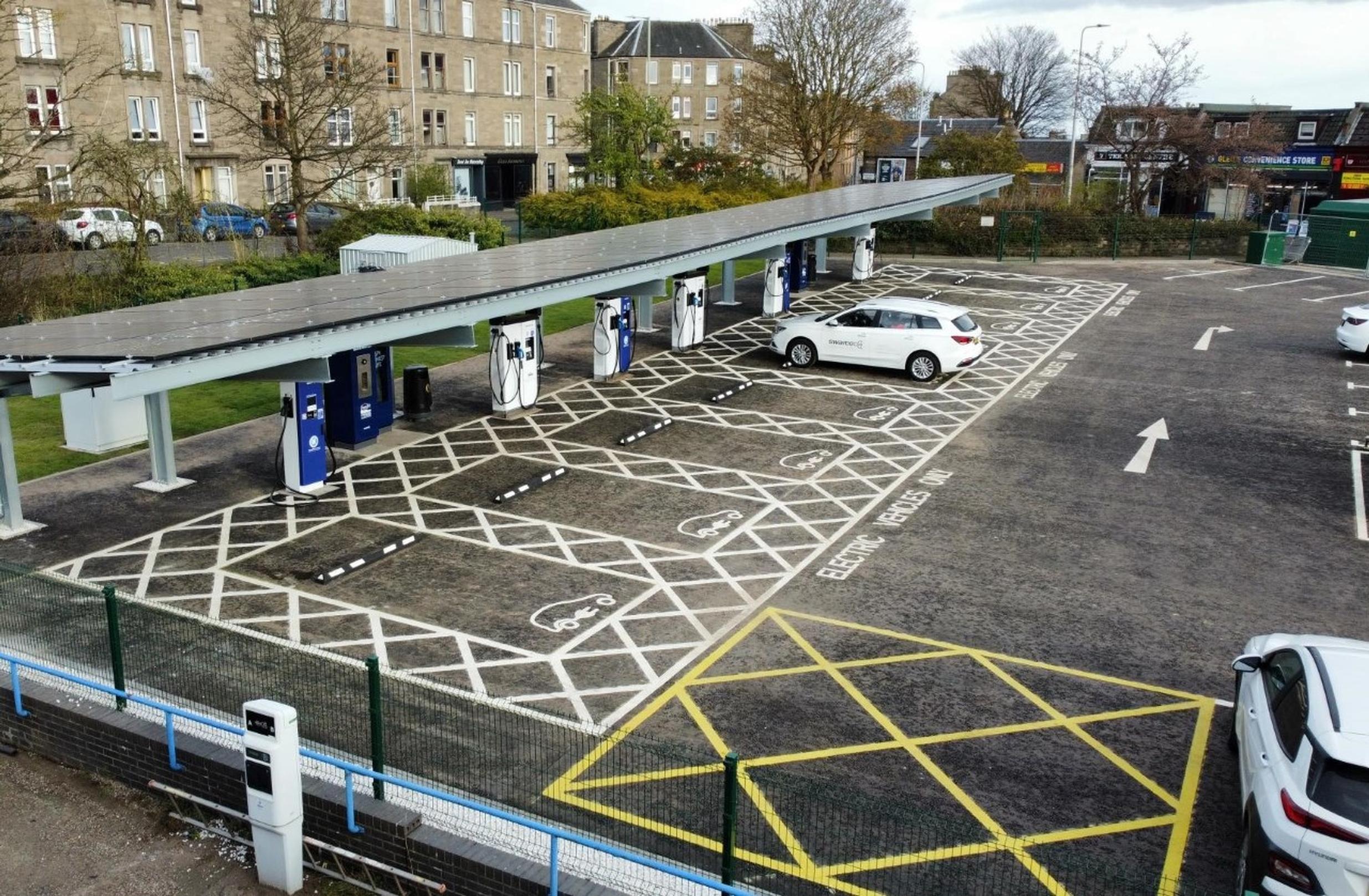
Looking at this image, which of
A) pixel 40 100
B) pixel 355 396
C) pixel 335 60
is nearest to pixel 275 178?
pixel 335 60

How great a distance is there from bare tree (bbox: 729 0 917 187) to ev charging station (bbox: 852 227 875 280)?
1677 centimetres

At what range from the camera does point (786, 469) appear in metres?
17.7

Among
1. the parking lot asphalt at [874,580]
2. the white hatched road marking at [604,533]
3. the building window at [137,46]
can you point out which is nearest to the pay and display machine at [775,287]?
the white hatched road marking at [604,533]

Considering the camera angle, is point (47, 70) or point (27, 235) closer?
point (27, 235)

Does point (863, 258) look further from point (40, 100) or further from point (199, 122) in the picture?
point (40, 100)

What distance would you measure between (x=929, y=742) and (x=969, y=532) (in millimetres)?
5668

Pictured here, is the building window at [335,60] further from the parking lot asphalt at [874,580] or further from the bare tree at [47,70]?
the parking lot asphalt at [874,580]

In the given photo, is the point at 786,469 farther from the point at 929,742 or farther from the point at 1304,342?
the point at 1304,342

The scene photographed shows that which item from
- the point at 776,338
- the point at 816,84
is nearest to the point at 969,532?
the point at 776,338

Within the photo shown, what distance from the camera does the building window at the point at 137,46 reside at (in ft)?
145

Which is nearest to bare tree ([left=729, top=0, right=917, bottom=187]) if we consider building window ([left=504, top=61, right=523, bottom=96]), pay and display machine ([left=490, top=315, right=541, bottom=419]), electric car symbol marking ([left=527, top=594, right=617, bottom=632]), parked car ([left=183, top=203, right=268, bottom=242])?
building window ([left=504, top=61, right=523, bottom=96])

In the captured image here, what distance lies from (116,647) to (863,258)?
30.7 metres

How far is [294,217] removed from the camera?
40.9 meters

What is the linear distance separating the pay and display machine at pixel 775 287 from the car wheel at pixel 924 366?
7.11m
